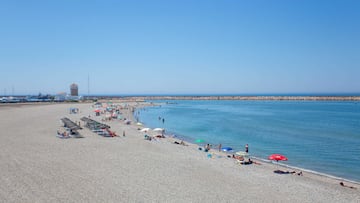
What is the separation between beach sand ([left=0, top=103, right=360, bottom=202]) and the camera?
1170 cm

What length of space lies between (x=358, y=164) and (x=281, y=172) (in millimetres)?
5985

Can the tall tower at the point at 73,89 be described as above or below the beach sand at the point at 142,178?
above

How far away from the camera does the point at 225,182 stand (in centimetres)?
1396

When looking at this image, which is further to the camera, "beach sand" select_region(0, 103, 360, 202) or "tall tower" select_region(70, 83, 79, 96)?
"tall tower" select_region(70, 83, 79, 96)

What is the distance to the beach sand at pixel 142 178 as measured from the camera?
11.7m

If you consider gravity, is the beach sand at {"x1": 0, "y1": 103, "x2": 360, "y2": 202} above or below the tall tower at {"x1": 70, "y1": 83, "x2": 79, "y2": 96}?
below

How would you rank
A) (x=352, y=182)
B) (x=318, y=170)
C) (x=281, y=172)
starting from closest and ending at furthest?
(x=352, y=182) < (x=281, y=172) < (x=318, y=170)

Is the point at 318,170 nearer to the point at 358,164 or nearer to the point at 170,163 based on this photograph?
the point at 358,164

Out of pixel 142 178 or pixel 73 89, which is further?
pixel 73 89

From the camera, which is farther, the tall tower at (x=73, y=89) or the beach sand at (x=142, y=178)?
the tall tower at (x=73, y=89)

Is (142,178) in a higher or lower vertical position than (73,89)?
lower

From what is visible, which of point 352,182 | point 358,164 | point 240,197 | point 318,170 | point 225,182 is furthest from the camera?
point 358,164

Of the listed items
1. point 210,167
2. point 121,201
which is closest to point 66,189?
point 121,201

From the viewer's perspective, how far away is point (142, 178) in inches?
554
